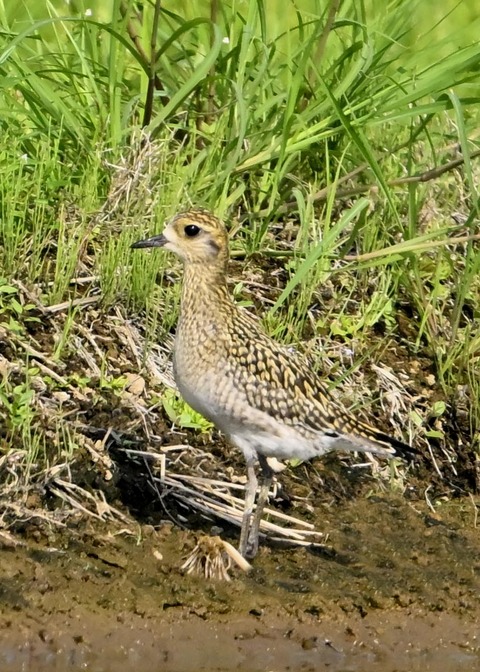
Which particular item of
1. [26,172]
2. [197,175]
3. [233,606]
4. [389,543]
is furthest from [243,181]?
[233,606]

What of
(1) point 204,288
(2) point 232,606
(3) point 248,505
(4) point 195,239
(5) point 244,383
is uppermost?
(4) point 195,239

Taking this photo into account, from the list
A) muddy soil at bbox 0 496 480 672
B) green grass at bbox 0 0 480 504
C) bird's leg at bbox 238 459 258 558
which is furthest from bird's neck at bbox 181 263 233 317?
muddy soil at bbox 0 496 480 672

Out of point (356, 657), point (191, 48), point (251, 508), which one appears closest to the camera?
point (356, 657)

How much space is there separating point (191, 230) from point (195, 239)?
0.05 meters

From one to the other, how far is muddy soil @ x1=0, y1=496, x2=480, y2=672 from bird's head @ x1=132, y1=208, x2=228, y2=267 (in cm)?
124

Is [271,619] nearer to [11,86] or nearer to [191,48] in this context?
[11,86]

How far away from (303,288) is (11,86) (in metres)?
1.86

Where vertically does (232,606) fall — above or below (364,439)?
below

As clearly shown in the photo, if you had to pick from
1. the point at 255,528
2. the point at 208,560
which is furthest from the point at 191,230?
the point at 208,560

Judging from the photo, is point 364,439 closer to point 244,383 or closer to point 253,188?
point 244,383

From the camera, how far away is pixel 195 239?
7.02 meters

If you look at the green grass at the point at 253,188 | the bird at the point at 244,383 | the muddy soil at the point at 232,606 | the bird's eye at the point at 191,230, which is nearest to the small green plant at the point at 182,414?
the green grass at the point at 253,188

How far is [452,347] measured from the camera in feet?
27.0

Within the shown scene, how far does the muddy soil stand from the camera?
593 centimetres
